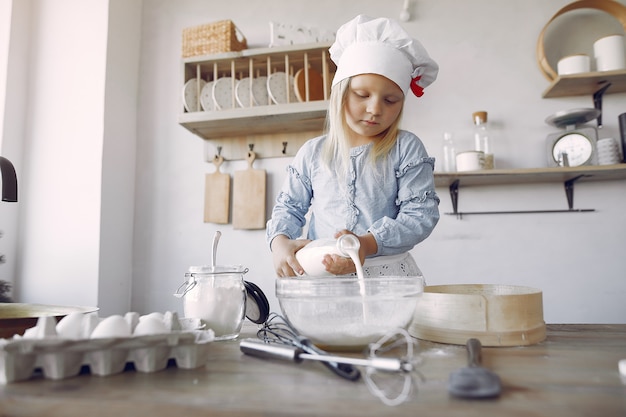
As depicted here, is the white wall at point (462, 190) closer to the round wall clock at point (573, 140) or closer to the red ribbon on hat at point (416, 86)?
the round wall clock at point (573, 140)

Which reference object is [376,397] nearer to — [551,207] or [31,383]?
[31,383]

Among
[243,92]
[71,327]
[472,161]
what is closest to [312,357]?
[71,327]

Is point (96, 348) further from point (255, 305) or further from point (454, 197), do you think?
point (454, 197)

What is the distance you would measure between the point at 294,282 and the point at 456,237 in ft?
4.51

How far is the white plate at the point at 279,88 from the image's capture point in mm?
1793

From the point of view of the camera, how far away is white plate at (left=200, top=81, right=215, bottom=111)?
6.13 ft

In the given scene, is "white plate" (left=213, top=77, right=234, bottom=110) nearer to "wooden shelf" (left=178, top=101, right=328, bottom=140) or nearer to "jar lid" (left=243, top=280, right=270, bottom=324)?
"wooden shelf" (left=178, top=101, right=328, bottom=140)

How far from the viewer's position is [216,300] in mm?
640

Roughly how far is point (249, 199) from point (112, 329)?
148 cm

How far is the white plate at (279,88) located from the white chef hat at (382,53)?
77 centimetres

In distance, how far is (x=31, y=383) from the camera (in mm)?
409

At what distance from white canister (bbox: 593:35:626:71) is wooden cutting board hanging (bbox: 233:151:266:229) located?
1403mm

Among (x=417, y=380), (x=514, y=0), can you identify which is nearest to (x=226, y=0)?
(x=514, y=0)

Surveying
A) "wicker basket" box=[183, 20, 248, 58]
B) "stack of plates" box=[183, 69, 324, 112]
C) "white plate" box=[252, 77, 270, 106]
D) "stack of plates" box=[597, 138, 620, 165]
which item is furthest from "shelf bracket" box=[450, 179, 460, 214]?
"wicker basket" box=[183, 20, 248, 58]
